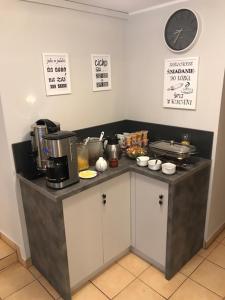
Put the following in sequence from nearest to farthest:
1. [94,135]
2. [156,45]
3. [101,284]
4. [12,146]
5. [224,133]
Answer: [12,146] < [101,284] < [224,133] < [156,45] < [94,135]

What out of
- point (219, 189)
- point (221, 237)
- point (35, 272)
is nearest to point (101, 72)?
point (219, 189)

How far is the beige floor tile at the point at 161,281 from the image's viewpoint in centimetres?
180

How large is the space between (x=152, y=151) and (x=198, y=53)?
0.84m

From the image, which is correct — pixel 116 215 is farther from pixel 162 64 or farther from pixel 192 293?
pixel 162 64

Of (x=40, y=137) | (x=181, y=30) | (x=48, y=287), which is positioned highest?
(x=181, y=30)

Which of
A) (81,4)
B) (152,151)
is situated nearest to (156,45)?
(81,4)

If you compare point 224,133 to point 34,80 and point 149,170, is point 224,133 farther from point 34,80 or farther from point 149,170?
point 34,80

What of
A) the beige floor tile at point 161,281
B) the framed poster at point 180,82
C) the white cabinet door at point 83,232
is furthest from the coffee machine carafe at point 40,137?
the beige floor tile at point 161,281

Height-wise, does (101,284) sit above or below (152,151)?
below

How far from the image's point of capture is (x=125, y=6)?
6.72 ft

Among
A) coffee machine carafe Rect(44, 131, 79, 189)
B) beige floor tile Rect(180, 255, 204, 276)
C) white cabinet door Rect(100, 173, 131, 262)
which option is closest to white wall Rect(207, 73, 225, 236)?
beige floor tile Rect(180, 255, 204, 276)

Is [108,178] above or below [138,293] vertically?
above

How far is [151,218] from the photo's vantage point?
1.91m

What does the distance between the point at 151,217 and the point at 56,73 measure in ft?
4.41
